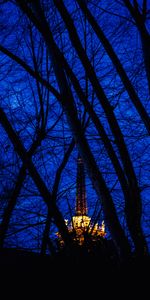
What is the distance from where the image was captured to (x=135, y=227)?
3.23m

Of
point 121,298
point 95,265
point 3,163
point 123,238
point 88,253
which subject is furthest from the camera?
point 3,163

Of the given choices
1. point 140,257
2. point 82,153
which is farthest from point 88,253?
point 82,153

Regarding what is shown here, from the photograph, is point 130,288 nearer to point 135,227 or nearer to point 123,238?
point 123,238

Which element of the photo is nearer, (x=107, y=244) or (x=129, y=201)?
(x=129, y=201)

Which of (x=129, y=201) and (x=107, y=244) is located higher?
(x=129, y=201)

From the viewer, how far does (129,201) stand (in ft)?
10.7

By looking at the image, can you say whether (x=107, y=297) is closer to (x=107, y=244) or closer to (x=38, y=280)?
(x=38, y=280)

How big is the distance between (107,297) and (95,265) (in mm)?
632

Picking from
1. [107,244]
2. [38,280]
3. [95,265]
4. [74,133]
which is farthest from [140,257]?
[74,133]

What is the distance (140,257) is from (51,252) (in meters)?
1.85

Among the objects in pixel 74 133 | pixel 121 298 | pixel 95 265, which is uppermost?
pixel 74 133

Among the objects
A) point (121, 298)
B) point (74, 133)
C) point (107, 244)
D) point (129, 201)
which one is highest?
point (74, 133)

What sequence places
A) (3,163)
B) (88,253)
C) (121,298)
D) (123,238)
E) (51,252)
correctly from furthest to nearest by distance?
(3,163), (51,252), (88,253), (123,238), (121,298)

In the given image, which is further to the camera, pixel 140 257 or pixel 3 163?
pixel 3 163
